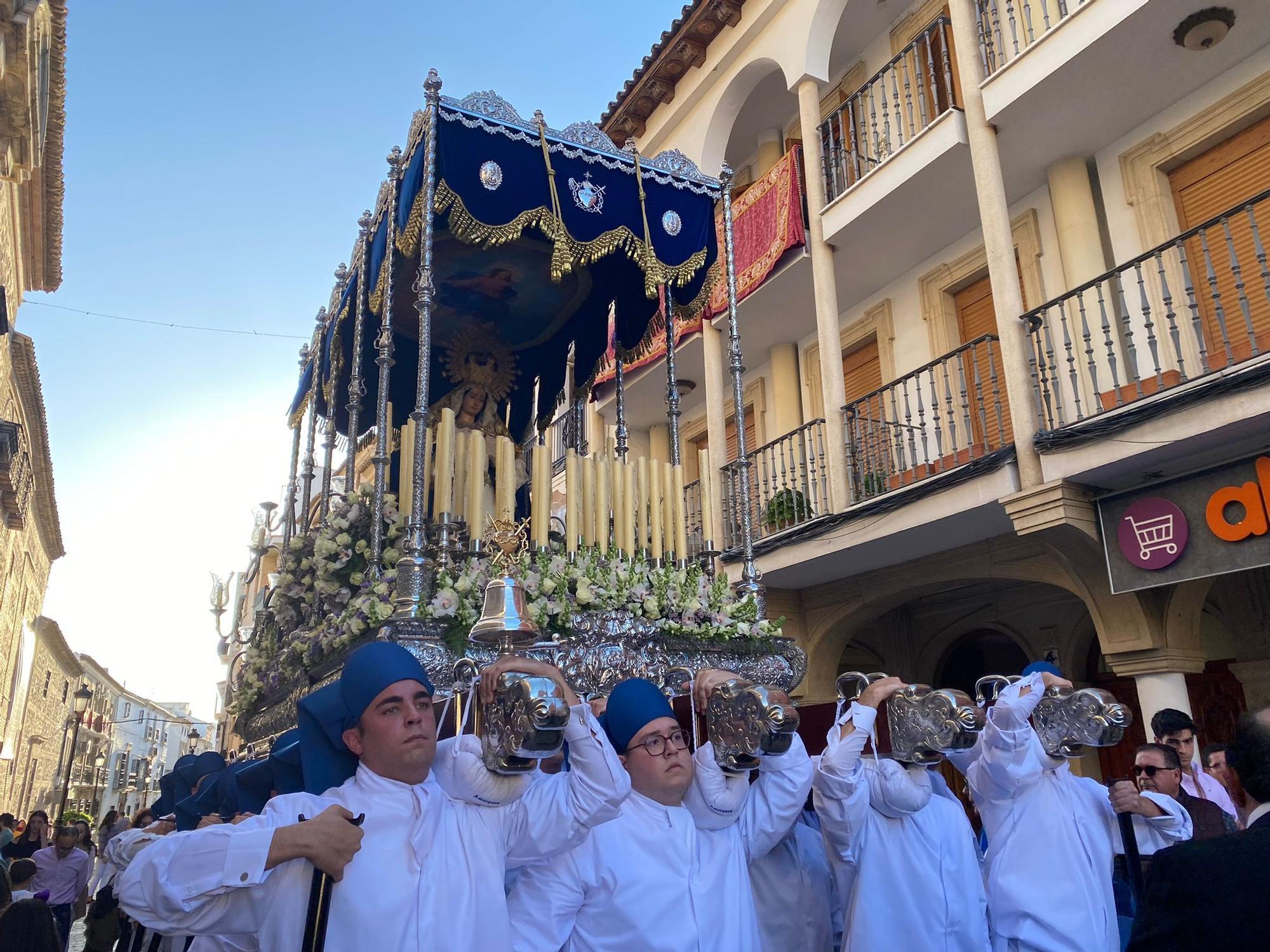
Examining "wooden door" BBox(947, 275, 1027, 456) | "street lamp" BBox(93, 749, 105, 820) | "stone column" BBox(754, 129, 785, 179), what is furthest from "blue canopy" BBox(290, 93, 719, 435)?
"street lamp" BBox(93, 749, 105, 820)

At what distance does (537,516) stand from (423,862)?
9.10 feet

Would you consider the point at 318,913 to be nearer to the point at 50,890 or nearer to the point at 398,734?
the point at 398,734

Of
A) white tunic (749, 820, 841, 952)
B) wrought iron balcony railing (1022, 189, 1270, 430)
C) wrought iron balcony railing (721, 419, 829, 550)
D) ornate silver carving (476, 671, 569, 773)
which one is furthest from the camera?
wrought iron balcony railing (721, 419, 829, 550)

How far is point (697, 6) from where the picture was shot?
11430mm

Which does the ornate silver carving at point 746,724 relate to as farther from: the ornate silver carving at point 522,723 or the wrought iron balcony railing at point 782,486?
the wrought iron balcony railing at point 782,486

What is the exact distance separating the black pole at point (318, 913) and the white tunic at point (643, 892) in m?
0.77

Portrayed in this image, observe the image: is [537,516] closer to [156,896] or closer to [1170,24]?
[156,896]

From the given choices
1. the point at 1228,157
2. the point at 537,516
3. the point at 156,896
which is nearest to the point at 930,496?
the point at 1228,157

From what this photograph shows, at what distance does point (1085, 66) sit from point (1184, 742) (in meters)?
5.60

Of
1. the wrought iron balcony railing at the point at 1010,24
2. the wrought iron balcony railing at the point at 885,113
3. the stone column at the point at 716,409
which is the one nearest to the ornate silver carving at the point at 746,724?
the wrought iron balcony railing at the point at 1010,24

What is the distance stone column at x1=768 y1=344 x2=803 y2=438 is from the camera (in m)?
12.1

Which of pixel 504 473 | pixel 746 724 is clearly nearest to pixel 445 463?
pixel 504 473

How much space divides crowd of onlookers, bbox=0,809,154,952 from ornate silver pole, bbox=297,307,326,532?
2338mm

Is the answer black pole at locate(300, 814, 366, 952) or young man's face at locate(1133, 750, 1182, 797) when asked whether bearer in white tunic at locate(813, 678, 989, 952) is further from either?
black pole at locate(300, 814, 366, 952)
